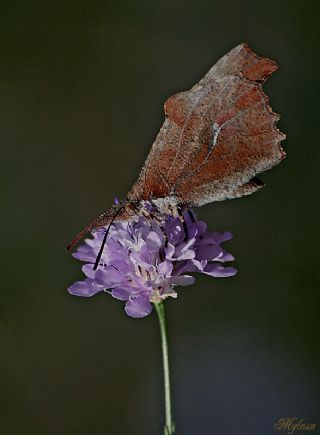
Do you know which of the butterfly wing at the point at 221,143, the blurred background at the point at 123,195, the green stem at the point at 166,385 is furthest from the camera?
the blurred background at the point at 123,195

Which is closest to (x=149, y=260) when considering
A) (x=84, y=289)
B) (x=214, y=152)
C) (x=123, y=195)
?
(x=84, y=289)

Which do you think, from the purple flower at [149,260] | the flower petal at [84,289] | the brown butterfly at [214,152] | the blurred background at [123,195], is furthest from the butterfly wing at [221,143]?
the blurred background at [123,195]

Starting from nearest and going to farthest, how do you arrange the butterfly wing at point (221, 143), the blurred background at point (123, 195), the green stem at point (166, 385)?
the green stem at point (166, 385) → the butterfly wing at point (221, 143) → the blurred background at point (123, 195)

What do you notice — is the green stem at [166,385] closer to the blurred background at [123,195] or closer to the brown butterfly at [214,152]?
the brown butterfly at [214,152]

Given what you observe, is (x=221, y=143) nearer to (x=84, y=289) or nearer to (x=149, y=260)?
(x=149, y=260)

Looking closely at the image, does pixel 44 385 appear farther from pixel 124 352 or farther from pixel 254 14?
pixel 254 14

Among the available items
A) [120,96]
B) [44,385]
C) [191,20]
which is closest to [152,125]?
[120,96]
